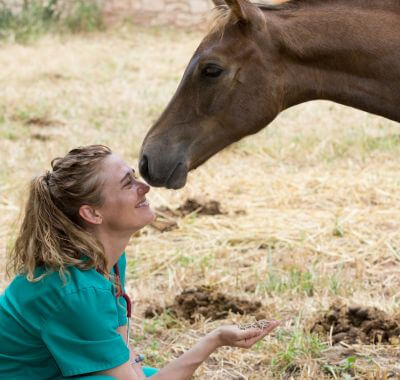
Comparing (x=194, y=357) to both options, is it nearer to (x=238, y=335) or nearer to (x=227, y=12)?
(x=238, y=335)

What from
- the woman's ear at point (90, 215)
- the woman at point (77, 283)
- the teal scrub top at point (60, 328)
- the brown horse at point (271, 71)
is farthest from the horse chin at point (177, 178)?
the teal scrub top at point (60, 328)

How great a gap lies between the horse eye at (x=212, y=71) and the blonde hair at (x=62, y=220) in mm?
934

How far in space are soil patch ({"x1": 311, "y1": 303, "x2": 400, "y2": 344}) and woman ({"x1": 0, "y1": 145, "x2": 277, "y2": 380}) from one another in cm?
110

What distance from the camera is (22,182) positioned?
6180 millimetres

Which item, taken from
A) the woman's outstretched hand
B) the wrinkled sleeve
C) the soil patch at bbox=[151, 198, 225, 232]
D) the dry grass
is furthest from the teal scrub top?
the soil patch at bbox=[151, 198, 225, 232]

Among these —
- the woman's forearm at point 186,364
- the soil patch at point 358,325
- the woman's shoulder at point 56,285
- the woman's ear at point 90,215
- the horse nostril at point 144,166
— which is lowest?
the soil patch at point 358,325

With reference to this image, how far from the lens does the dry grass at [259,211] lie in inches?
144

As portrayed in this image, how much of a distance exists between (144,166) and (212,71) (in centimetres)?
50

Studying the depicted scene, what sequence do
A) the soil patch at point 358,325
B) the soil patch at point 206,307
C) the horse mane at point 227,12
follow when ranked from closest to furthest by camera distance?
1. the horse mane at point 227,12
2. the soil patch at point 358,325
3. the soil patch at point 206,307

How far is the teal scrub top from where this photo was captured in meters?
2.41

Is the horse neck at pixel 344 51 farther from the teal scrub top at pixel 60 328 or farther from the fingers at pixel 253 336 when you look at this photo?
the teal scrub top at pixel 60 328

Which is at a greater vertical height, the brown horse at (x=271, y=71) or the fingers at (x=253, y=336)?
the brown horse at (x=271, y=71)

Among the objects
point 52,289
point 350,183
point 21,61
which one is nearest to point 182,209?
point 350,183

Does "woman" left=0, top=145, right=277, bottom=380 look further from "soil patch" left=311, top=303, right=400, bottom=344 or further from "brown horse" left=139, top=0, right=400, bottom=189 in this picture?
"soil patch" left=311, top=303, right=400, bottom=344
